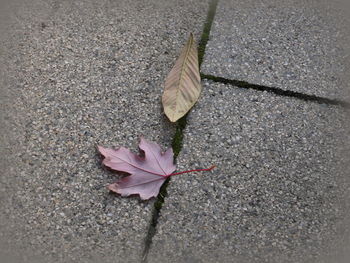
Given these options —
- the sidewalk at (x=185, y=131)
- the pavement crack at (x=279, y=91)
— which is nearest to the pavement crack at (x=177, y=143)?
the sidewalk at (x=185, y=131)

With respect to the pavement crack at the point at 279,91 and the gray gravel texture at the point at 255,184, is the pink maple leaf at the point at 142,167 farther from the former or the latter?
the pavement crack at the point at 279,91

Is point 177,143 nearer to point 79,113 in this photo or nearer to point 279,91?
point 79,113

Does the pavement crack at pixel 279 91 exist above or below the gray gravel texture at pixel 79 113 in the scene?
below

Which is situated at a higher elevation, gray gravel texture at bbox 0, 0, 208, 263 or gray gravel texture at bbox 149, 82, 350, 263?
gray gravel texture at bbox 0, 0, 208, 263


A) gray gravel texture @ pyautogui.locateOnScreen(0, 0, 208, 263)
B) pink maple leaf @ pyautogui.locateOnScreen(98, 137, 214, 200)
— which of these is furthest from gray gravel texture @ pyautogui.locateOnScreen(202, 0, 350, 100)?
pink maple leaf @ pyautogui.locateOnScreen(98, 137, 214, 200)

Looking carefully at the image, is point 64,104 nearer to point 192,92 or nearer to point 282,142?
point 192,92

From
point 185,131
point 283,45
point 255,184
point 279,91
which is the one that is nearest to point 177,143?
point 185,131

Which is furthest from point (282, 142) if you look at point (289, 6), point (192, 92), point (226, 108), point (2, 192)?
point (2, 192)

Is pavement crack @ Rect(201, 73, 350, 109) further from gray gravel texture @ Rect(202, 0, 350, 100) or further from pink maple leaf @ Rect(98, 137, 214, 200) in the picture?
pink maple leaf @ Rect(98, 137, 214, 200)

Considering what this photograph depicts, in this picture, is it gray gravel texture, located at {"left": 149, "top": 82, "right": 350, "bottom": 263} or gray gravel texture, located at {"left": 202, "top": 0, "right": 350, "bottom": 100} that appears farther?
gray gravel texture, located at {"left": 202, "top": 0, "right": 350, "bottom": 100}
